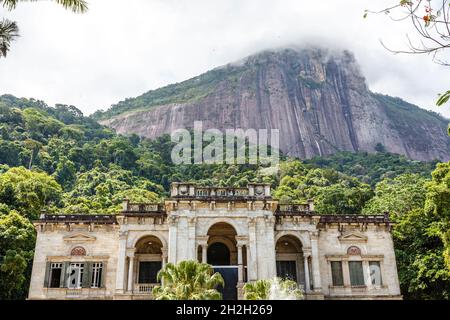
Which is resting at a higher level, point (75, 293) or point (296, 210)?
point (296, 210)

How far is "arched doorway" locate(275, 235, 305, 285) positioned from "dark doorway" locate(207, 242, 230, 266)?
11.4ft

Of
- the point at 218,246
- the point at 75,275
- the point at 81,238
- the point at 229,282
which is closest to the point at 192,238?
the point at 229,282

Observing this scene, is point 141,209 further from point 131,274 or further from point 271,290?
point 271,290

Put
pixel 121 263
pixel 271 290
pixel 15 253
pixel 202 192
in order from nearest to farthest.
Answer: pixel 271 290, pixel 121 263, pixel 202 192, pixel 15 253

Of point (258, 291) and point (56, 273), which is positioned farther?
point (56, 273)

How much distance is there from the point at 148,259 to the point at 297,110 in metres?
115

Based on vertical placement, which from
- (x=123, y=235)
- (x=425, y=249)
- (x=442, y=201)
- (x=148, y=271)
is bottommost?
(x=148, y=271)

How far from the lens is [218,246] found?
3055 centimetres

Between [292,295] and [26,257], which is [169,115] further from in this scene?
[292,295]

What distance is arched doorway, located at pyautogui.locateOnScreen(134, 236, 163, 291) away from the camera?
2909 centimetres

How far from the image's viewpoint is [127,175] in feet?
247

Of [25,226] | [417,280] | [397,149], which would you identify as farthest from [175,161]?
[397,149]

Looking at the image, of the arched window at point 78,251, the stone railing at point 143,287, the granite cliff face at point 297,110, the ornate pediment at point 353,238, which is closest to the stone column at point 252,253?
the stone railing at point 143,287
